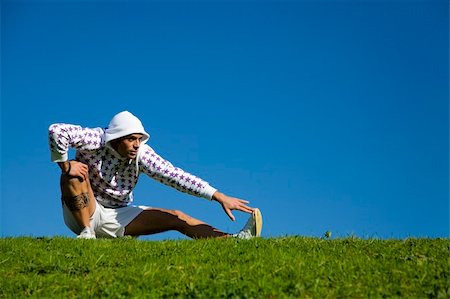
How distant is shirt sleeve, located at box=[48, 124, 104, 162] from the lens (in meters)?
11.1

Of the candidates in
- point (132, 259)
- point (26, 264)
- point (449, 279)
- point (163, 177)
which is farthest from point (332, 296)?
point (163, 177)

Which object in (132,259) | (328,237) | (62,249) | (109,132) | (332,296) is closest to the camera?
(332,296)

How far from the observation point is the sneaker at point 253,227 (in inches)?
427

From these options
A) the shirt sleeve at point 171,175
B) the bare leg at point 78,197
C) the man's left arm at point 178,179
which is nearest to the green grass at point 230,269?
the man's left arm at point 178,179

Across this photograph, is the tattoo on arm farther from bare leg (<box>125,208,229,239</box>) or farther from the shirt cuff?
the shirt cuff

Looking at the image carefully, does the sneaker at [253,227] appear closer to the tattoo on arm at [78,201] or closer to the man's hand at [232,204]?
the man's hand at [232,204]

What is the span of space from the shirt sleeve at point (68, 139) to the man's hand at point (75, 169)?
12 cm

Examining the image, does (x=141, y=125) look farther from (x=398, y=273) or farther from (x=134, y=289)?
(x=398, y=273)

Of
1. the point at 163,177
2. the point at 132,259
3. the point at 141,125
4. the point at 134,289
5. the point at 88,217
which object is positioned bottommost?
the point at 134,289

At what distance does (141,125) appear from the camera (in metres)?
11.5

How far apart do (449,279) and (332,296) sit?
1530mm

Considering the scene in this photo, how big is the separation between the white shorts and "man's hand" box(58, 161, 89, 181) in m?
0.73

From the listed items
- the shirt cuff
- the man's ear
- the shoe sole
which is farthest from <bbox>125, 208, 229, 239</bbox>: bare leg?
the man's ear

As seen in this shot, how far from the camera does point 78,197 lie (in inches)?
440
